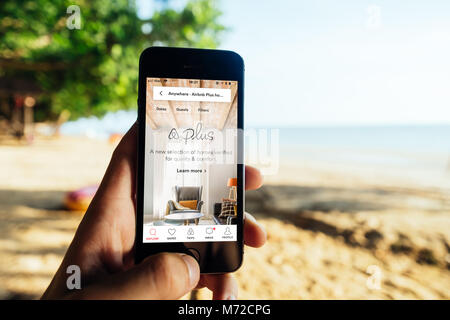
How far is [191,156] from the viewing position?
114 cm

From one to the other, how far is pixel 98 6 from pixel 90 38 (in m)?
0.44

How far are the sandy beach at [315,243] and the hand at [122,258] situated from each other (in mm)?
1176

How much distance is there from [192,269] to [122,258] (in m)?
0.30

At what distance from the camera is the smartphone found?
111 cm

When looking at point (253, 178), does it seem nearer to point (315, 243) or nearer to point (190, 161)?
point (190, 161)

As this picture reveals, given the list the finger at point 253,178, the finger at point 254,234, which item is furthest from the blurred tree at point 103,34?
the finger at point 254,234

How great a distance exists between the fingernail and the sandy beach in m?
1.26

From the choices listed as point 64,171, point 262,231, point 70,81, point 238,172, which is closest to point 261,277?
point 262,231

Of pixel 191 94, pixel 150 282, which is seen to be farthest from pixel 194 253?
pixel 191 94

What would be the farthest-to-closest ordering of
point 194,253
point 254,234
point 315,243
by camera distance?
point 315,243 → point 254,234 → point 194,253

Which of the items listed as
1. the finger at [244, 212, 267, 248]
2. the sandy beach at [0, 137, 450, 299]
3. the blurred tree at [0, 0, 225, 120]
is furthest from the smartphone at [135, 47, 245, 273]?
the blurred tree at [0, 0, 225, 120]

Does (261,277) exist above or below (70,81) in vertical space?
below
